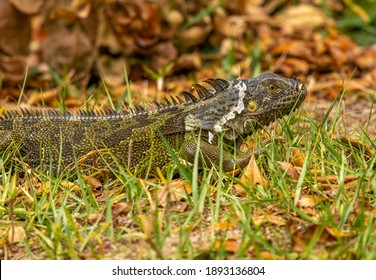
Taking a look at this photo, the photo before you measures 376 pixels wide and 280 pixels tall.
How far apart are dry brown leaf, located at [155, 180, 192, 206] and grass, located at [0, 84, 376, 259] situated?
1 centimetres

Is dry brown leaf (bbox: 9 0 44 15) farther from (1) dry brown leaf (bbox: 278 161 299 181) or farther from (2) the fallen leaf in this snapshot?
(1) dry brown leaf (bbox: 278 161 299 181)

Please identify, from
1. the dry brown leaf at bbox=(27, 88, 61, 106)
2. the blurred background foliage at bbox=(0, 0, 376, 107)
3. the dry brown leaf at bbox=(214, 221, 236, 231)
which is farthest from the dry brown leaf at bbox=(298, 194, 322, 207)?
the dry brown leaf at bbox=(27, 88, 61, 106)

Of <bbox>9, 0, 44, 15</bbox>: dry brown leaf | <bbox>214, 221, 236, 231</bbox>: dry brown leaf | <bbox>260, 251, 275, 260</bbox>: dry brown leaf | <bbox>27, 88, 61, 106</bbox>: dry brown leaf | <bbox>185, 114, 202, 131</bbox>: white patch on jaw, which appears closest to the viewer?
<bbox>260, 251, 275, 260</bbox>: dry brown leaf

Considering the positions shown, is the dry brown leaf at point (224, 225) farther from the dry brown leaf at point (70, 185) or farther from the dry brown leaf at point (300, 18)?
the dry brown leaf at point (300, 18)

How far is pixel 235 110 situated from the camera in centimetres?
596

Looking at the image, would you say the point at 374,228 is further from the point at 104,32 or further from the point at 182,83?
the point at 104,32

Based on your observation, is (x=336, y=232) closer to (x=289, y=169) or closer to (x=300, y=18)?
(x=289, y=169)

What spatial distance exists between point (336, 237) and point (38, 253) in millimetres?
1940

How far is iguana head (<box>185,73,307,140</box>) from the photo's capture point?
594 cm

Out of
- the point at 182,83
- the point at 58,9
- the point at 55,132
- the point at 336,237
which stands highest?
the point at 58,9

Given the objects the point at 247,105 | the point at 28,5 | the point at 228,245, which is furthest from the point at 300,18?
the point at 228,245

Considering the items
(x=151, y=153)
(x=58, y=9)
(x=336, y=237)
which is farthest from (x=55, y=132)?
(x=58, y=9)

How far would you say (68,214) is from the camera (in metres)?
4.79

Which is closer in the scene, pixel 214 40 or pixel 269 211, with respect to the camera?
pixel 269 211
